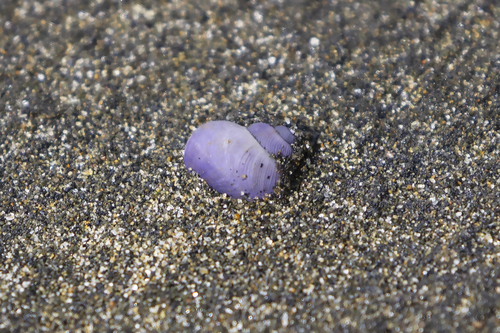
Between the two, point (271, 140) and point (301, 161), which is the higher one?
point (271, 140)

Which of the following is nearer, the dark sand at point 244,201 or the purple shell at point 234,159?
the dark sand at point 244,201

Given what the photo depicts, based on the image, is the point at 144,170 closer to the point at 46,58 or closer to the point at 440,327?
the point at 46,58

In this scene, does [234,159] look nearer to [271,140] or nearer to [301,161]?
[271,140]

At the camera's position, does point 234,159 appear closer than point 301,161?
Yes

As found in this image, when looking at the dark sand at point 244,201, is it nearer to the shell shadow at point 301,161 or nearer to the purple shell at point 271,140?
the shell shadow at point 301,161

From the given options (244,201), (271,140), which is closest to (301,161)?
(271,140)

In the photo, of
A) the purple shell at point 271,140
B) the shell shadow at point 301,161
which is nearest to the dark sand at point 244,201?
the shell shadow at point 301,161
